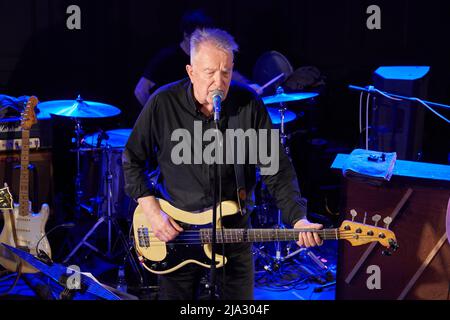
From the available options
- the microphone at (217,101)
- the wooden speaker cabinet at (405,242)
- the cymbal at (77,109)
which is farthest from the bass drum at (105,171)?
the microphone at (217,101)

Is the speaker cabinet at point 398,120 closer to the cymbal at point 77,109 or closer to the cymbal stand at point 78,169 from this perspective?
the cymbal at point 77,109

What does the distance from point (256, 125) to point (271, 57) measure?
3.51 m

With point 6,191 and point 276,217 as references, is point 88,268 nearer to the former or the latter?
point 6,191

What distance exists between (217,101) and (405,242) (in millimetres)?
2109

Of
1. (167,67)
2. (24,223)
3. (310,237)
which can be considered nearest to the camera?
(310,237)

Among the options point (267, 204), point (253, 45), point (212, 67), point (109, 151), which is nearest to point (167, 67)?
point (109, 151)

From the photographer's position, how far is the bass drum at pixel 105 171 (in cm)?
607

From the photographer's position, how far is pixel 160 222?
138 inches

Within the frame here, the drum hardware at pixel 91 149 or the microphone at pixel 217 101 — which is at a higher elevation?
the microphone at pixel 217 101

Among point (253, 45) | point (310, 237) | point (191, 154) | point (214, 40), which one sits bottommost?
point (310, 237)

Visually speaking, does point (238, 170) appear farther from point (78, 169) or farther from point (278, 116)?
point (78, 169)

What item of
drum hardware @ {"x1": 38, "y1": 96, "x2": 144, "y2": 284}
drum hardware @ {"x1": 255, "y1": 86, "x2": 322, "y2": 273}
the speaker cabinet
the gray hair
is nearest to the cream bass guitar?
the gray hair

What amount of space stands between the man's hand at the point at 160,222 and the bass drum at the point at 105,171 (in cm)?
253

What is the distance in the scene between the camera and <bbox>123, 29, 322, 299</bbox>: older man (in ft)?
11.5
